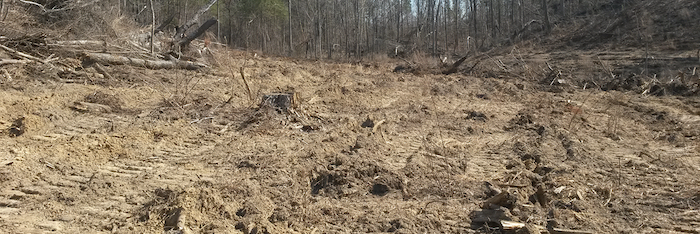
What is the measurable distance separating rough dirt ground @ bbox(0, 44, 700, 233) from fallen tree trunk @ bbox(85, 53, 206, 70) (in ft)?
1.02

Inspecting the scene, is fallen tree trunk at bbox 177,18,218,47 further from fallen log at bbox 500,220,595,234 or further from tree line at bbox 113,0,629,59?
tree line at bbox 113,0,629,59

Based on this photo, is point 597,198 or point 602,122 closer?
point 597,198

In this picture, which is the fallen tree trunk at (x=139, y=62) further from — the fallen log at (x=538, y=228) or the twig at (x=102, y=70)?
the fallen log at (x=538, y=228)

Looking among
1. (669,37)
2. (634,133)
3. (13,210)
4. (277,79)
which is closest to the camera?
(13,210)

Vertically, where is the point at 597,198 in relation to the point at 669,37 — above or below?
below

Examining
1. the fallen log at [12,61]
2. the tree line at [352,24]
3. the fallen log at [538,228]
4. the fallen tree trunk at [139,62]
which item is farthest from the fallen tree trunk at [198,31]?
the tree line at [352,24]

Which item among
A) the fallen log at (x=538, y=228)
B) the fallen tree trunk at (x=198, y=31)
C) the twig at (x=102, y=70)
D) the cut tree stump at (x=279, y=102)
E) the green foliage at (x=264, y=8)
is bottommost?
the fallen log at (x=538, y=228)

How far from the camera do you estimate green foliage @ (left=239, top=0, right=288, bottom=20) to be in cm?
3344

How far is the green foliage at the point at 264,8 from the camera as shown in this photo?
3344cm

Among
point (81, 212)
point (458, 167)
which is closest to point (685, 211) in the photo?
point (458, 167)

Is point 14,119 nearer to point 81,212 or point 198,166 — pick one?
point 198,166

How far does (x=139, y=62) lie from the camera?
32.8 ft

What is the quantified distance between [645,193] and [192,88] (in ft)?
20.8

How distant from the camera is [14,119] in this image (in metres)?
5.73
